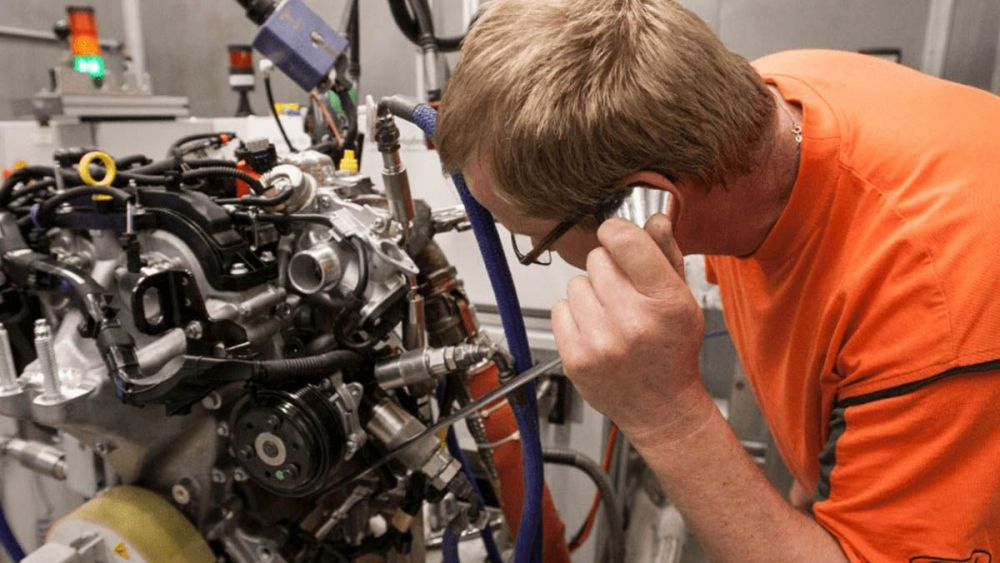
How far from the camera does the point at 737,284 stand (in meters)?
0.97

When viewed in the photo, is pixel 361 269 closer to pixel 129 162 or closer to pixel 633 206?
pixel 633 206

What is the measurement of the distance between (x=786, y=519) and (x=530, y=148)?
46 centimetres

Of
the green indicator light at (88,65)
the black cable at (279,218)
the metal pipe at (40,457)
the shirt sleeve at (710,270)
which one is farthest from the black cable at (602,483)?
the green indicator light at (88,65)

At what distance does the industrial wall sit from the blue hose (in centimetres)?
121

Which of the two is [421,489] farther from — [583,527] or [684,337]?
[583,527]

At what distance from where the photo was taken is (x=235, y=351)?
0.79 m

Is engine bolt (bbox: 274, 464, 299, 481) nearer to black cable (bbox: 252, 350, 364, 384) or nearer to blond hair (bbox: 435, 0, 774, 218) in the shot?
black cable (bbox: 252, 350, 364, 384)

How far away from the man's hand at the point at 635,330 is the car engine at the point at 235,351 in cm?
25

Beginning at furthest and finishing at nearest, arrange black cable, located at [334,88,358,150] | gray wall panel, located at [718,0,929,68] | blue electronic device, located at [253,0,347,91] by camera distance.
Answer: gray wall panel, located at [718,0,929,68] → black cable, located at [334,88,358,150] → blue electronic device, located at [253,0,347,91]

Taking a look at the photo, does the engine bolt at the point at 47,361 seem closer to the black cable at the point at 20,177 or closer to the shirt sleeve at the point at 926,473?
the black cable at the point at 20,177

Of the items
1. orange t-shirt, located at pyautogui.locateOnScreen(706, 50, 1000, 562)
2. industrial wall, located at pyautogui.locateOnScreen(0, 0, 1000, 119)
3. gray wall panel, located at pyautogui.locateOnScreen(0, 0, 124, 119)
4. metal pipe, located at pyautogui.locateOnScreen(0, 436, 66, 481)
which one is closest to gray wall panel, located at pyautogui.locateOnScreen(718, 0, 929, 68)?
industrial wall, located at pyautogui.locateOnScreen(0, 0, 1000, 119)

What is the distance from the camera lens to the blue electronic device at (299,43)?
111 cm

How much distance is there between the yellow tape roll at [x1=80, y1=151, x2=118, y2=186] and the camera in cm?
89

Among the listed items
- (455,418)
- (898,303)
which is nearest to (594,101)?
(898,303)
